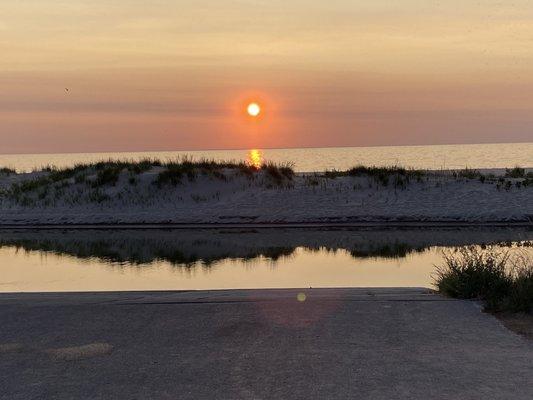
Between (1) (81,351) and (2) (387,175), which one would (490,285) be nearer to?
(1) (81,351)

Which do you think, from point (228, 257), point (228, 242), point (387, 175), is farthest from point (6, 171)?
point (228, 257)

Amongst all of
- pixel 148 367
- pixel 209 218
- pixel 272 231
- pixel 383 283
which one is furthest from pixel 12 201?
pixel 148 367

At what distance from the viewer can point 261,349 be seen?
279 inches

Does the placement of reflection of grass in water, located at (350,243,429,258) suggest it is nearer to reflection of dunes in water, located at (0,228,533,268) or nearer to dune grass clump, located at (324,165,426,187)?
reflection of dunes in water, located at (0,228,533,268)

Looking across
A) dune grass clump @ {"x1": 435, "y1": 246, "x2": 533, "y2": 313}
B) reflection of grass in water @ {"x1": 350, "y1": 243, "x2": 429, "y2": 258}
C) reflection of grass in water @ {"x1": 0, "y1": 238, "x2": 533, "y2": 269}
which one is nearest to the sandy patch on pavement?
dune grass clump @ {"x1": 435, "y1": 246, "x2": 533, "y2": 313}

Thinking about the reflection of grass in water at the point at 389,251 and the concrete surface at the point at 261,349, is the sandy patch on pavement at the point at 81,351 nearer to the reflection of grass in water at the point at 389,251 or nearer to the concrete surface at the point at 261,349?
the concrete surface at the point at 261,349

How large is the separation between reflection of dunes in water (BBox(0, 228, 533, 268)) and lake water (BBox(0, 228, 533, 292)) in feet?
0.09

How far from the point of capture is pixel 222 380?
6.14 metres

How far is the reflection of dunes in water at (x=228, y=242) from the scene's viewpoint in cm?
1852

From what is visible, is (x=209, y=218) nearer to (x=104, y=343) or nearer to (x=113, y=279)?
(x=113, y=279)

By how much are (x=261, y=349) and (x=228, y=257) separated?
1097 centimetres

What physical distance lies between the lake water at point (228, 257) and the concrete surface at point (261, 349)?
14.1ft

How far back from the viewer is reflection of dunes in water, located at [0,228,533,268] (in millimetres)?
18516

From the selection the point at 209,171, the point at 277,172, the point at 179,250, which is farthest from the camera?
the point at 209,171
